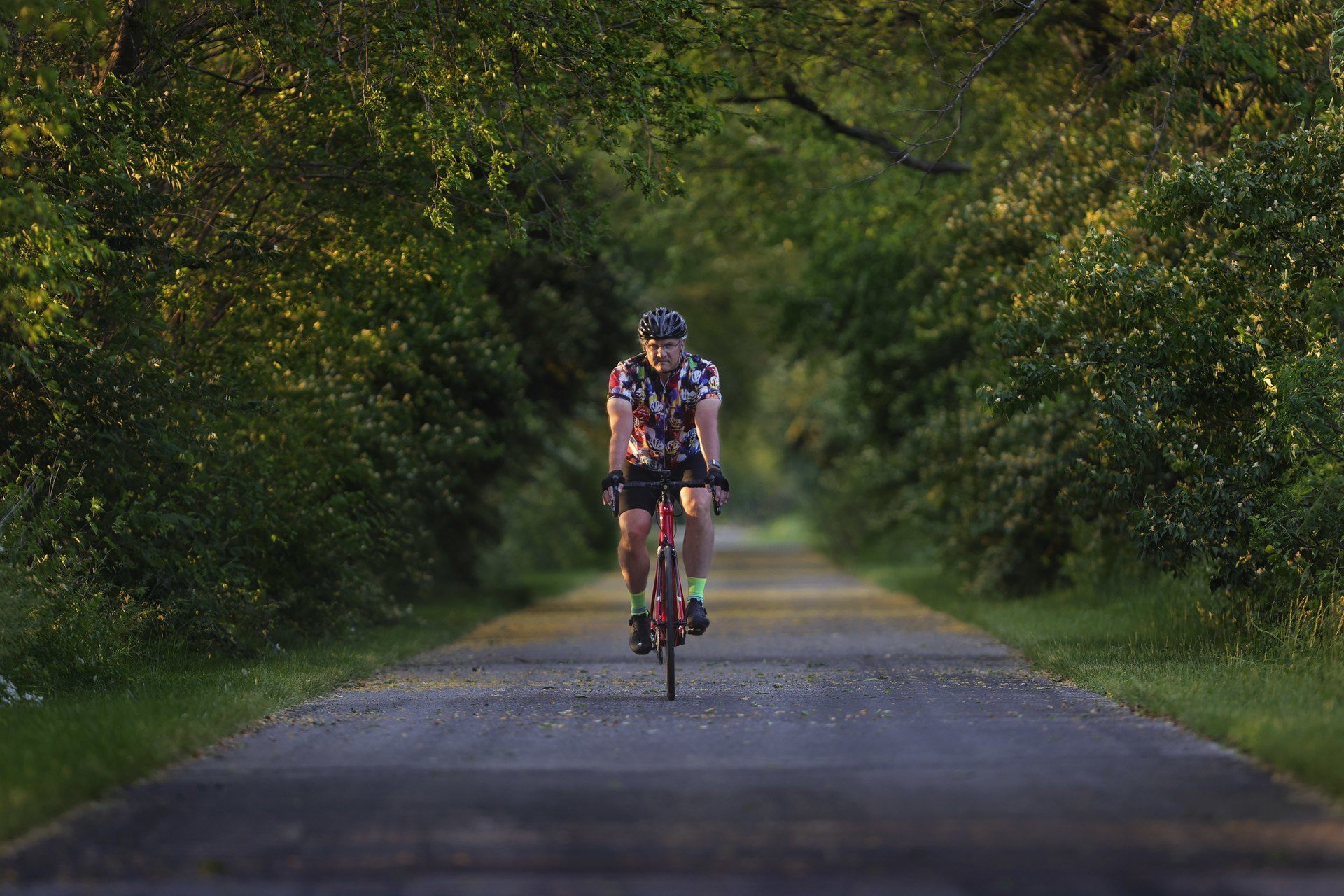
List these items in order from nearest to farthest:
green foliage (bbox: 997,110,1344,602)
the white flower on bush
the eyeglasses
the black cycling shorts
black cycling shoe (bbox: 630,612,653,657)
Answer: the white flower on bush < the eyeglasses < the black cycling shorts < black cycling shoe (bbox: 630,612,653,657) < green foliage (bbox: 997,110,1344,602)

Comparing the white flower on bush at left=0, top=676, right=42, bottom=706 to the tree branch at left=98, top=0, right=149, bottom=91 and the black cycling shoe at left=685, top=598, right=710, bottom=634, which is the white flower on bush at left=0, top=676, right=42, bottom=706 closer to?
the black cycling shoe at left=685, top=598, right=710, bottom=634

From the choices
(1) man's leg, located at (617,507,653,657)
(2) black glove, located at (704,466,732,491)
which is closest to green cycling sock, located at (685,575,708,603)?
(1) man's leg, located at (617,507,653,657)

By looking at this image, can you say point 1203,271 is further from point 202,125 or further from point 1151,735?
point 202,125

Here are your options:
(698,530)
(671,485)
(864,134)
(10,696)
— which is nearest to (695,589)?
(698,530)

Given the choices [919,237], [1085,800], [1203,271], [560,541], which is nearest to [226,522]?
[1203,271]

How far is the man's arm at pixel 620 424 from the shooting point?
10672 mm

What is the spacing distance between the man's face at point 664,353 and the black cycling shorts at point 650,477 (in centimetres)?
62

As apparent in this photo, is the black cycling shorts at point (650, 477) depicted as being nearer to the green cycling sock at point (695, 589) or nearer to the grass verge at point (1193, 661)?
the green cycling sock at point (695, 589)

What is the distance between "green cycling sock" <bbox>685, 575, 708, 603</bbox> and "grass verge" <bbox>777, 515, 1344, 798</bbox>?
2.54 meters

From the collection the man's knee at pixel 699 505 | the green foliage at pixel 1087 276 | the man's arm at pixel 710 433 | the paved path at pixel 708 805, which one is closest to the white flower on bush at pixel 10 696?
the paved path at pixel 708 805

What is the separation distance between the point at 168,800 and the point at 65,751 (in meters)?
0.88

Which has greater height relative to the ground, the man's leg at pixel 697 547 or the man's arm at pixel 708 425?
the man's arm at pixel 708 425

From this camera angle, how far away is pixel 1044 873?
541 cm

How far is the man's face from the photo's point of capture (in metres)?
10.8
